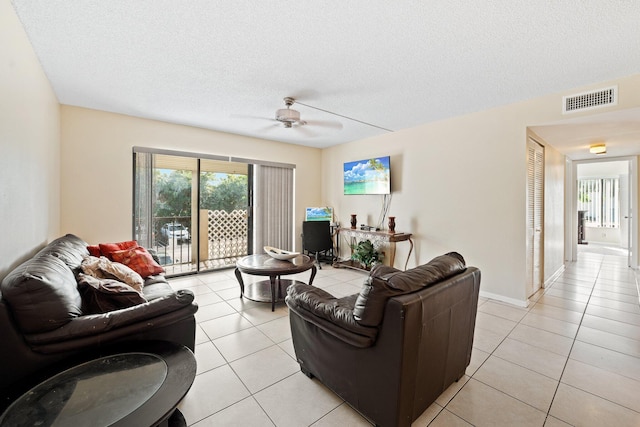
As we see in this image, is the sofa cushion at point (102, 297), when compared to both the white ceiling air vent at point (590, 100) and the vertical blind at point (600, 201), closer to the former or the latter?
the white ceiling air vent at point (590, 100)

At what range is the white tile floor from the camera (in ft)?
5.08

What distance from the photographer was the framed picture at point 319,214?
218 inches

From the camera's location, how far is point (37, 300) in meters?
1.30

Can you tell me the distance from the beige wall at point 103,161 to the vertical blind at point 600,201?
10.7m

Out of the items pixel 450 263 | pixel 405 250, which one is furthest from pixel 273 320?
pixel 405 250

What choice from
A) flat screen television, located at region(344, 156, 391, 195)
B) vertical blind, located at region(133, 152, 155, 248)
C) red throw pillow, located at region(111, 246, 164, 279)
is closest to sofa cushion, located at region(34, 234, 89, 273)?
red throw pillow, located at region(111, 246, 164, 279)

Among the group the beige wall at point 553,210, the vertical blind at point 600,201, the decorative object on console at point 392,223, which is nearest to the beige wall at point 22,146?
the decorative object on console at point 392,223

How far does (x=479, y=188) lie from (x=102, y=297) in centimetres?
402

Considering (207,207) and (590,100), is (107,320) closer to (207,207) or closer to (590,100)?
(207,207)

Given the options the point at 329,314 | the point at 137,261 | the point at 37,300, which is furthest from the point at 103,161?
the point at 329,314

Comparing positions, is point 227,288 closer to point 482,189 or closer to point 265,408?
point 265,408

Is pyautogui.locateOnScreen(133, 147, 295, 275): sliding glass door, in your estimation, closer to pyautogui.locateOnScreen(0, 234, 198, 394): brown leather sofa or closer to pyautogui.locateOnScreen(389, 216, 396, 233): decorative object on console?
pyautogui.locateOnScreen(389, 216, 396, 233): decorative object on console

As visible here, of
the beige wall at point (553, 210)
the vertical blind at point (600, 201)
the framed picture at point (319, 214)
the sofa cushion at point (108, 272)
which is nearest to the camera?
the sofa cushion at point (108, 272)

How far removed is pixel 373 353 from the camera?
138 centimetres
